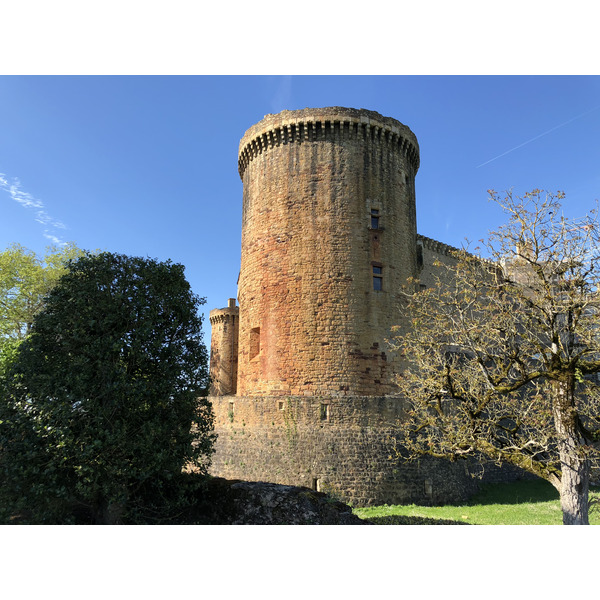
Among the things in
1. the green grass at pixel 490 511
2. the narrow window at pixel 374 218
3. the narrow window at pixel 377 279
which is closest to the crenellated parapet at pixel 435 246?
the narrow window at pixel 374 218

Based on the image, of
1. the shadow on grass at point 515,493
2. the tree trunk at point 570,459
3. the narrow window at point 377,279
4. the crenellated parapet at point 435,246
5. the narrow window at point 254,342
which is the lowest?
the shadow on grass at point 515,493

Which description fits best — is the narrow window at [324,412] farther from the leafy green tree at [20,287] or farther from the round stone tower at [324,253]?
the leafy green tree at [20,287]

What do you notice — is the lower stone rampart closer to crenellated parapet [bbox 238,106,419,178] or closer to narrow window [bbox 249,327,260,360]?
narrow window [bbox 249,327,260,360]

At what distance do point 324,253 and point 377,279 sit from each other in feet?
8.05

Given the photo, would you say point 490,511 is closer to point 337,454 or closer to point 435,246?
point 337,454

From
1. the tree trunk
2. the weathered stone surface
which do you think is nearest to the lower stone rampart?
the weathered stone surface

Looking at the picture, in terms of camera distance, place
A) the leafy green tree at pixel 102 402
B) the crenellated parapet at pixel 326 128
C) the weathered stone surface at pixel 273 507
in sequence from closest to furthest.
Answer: the leafy green tree at pixel 102 402 → the weathered stone surface at pixel 273 507 → the crenellated parapet at pixel 326 128

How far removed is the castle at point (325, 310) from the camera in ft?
48.4

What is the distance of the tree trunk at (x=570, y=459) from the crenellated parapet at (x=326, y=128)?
1364 centimetres

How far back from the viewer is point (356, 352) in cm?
1647

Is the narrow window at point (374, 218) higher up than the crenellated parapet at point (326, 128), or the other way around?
the crenellated parapet at point (326, 128)

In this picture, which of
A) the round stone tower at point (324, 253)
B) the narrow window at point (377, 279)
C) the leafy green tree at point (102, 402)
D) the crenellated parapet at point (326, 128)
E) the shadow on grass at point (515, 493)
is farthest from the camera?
the crenellated parapet at point (326, 128)

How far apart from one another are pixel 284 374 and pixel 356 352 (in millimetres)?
2868

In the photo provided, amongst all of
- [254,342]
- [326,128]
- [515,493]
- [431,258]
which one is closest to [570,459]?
[515,493]
